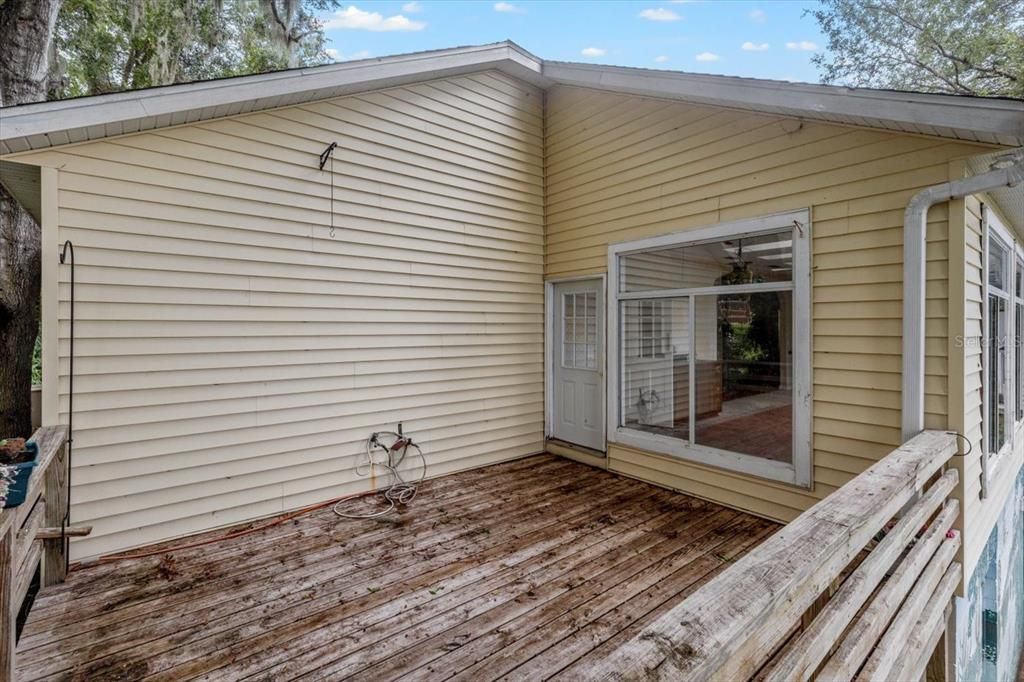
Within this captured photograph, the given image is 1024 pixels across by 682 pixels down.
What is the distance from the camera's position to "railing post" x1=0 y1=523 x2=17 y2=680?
5.76 feet

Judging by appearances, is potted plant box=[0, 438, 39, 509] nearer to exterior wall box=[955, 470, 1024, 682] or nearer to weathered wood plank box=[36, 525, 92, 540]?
weathered wood plank box=[36, 525, 92, 540]

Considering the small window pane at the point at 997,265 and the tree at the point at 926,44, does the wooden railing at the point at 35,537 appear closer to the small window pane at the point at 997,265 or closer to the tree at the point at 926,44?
the small window pane at the point at 997,265

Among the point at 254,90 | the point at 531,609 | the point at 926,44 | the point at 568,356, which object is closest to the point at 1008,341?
the point at 568,356

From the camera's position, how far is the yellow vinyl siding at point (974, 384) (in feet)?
9.29

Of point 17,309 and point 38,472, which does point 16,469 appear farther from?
point 17,309

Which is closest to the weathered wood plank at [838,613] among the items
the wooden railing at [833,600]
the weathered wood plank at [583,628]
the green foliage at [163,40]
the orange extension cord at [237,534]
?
the wooden railing at [833,600]

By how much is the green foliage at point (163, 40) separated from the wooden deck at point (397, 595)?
6917 millimetres

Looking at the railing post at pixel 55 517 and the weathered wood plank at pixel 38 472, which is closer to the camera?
the weathered wood plank at pixel 38 472

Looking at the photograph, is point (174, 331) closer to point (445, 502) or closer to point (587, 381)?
point (445, 502)

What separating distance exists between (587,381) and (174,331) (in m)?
3.91

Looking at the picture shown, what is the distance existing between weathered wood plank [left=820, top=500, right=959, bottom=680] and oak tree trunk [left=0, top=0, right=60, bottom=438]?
6.37 m

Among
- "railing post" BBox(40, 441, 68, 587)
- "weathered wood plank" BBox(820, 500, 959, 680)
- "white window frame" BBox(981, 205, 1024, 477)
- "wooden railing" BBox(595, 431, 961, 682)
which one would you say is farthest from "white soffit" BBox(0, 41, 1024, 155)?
"weathered wood plank" BBox(820, 500, 959, 680)

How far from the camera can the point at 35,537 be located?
2.30 meters

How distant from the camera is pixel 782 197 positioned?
3.57 meters
